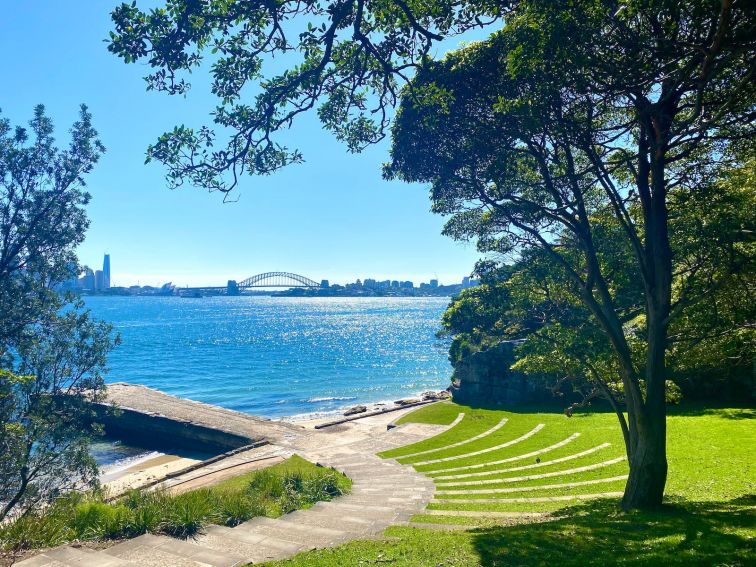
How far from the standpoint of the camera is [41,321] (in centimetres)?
1681

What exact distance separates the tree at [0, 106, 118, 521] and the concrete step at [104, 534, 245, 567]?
8.46 metres

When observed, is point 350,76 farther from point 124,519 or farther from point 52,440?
point 52,440

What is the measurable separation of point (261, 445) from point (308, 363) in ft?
180

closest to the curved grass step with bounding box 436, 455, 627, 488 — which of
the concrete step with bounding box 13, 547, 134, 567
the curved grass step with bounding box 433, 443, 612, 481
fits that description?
the curved grass step with bounding box 433, 443, 612, 481

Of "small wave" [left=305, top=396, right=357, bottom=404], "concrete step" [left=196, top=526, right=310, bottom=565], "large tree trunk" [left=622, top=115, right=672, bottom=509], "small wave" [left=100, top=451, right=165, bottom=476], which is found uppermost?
"large tree trunk" [left=622, top=115, right=672, bottom=509]

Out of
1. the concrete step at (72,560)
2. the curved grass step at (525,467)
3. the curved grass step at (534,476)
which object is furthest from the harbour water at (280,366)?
the concrete step at (72,560)

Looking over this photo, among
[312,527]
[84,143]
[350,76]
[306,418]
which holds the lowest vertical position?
[306,418]

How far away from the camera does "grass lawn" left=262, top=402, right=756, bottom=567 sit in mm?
8273

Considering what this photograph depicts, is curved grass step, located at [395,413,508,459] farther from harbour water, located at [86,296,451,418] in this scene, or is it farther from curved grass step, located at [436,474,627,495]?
harbour water, located at [86,296,451,418]

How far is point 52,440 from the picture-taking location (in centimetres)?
1753

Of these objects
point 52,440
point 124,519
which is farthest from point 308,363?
point 124,519

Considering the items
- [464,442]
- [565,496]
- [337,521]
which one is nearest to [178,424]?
[464,442]

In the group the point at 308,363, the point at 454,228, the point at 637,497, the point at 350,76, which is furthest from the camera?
the point at 308,363

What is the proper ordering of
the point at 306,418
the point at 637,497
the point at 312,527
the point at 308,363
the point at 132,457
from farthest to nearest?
the point at 308,363
the point at 306,418
the point at 132,457
the point at 312,527
the point at 637,497
